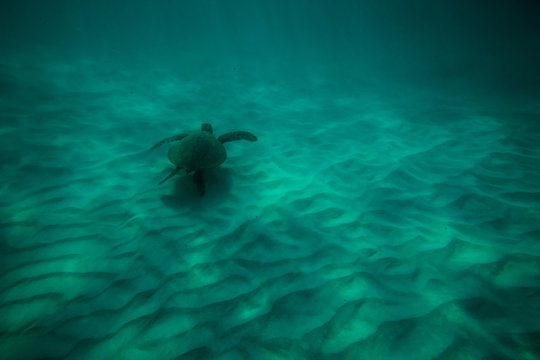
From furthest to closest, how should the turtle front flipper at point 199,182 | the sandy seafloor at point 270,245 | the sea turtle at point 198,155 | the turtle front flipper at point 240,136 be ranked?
the turtle front flipper at point 240,136
the turtle front flipper at point 199,182
the sea turtle at point 198,155
the sandy seafloor at point 270,245

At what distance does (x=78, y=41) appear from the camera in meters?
16.5

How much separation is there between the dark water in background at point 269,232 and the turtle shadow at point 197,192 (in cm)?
3

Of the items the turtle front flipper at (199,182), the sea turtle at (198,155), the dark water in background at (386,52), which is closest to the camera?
the sea turtle at (198,155)

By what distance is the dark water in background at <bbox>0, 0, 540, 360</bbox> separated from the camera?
215 cm

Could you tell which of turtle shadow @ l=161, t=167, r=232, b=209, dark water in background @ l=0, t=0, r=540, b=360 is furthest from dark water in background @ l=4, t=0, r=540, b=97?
turtle shadow @ l=161, t=167, r=232, b=209

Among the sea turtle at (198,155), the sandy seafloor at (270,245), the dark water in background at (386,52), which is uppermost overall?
the dark water in background at (386,52)

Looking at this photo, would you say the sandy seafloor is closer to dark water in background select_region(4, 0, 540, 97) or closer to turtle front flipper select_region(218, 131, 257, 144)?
turtle front flipper select_region(218, 131, 257, 144)

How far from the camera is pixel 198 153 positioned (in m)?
3.73

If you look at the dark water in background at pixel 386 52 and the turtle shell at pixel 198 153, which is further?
the dark water in background at pixel 386 52

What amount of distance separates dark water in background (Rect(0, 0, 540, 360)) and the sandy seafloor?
0.06 feet

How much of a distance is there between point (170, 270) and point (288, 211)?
1.83 m

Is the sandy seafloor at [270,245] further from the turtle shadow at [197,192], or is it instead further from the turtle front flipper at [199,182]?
the turtle front flipper at [199,182]

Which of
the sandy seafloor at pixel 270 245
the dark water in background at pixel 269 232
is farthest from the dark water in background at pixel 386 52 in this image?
the sandy seafloor at pixel 270 245

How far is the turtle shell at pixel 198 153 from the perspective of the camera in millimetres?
3682
